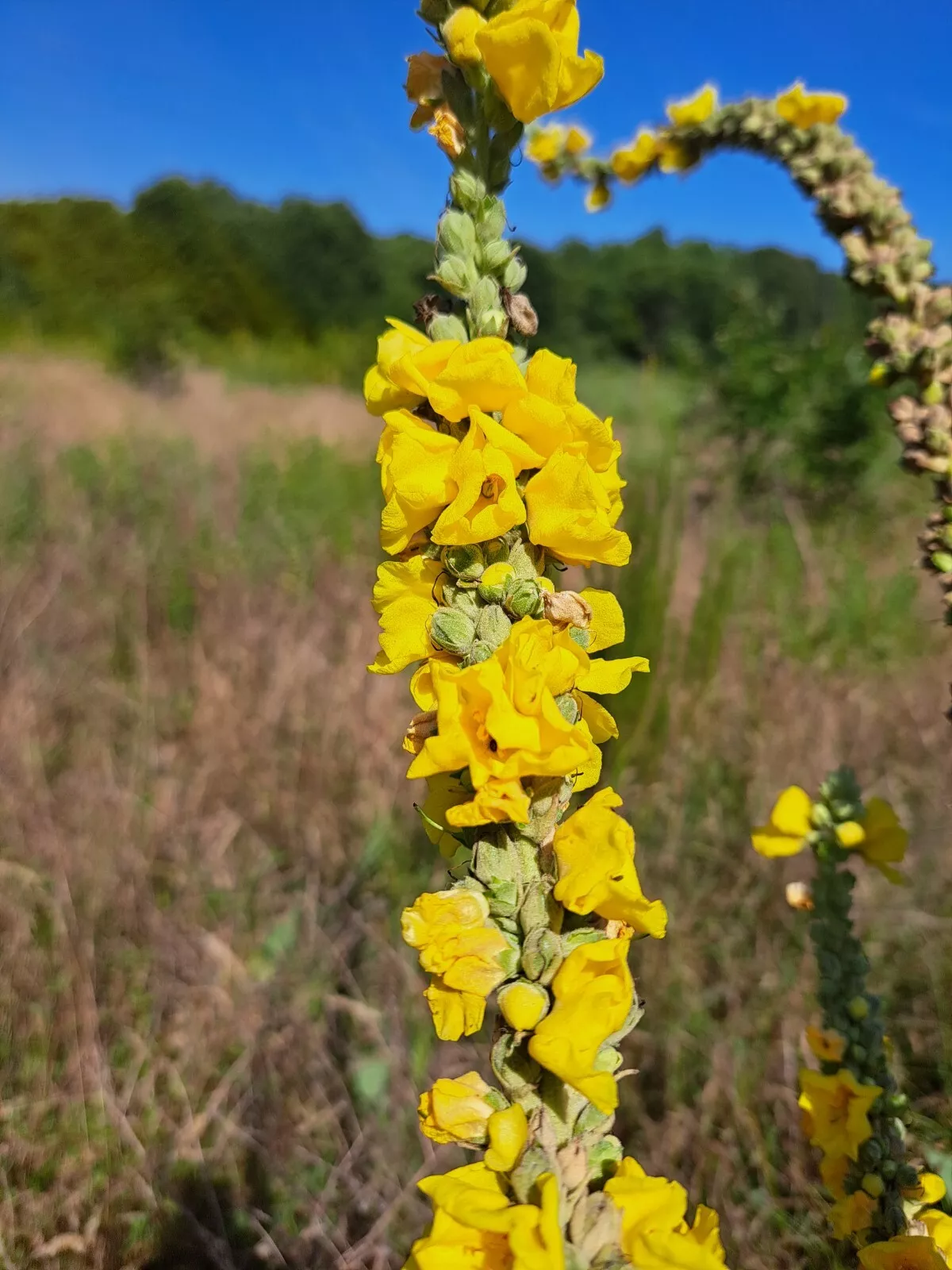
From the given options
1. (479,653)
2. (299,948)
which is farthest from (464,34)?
(299,948)

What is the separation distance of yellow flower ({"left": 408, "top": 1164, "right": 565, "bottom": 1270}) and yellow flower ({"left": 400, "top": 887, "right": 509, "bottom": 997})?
0.47 ft

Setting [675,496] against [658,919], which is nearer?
[658,919]

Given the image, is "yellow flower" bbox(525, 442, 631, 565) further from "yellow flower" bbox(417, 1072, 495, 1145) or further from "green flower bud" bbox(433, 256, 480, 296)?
"yellow flower" bbox(417, 1072, 495, 1145)

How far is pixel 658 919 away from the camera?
71 cm

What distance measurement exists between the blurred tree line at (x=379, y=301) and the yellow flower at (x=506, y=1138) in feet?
3.09

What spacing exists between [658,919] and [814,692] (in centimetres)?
331

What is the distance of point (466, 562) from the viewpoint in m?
0.76

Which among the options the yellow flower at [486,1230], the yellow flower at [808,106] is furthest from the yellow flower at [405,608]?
the yellow flower at [808,106]

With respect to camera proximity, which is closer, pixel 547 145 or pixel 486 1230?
pixel 486 1230

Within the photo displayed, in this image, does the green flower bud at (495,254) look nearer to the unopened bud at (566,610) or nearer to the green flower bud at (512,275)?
the green flower bud at (512,275)

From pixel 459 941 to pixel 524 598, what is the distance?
294mm

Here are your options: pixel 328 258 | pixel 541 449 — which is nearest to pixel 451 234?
pixel 541 449

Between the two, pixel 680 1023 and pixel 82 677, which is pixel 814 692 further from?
pixel 82 677

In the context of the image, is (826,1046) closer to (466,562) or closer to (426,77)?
(466,562)
